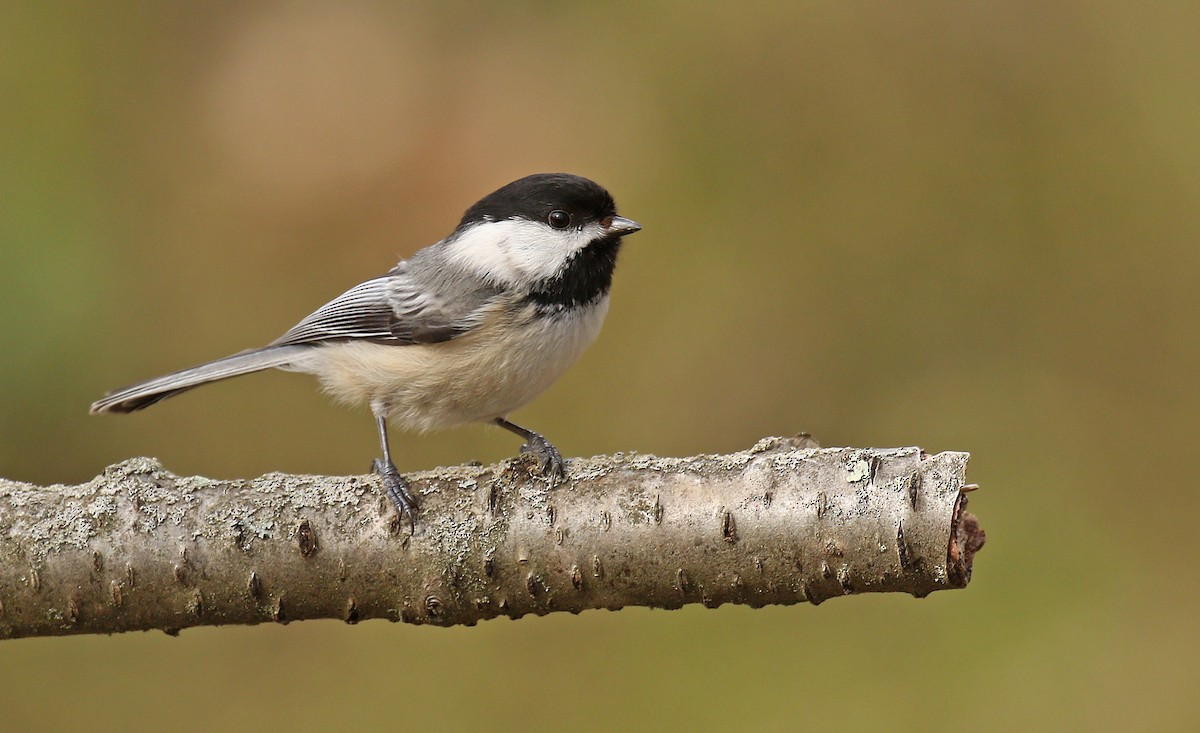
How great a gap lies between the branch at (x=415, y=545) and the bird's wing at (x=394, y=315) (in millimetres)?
598

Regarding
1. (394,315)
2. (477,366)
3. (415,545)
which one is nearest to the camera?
(415,545)

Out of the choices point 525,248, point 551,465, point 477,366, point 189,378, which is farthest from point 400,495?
point 189,378

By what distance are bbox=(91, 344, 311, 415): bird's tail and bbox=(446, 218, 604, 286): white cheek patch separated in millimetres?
494

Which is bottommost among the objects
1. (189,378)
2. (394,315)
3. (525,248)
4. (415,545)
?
(415,545)

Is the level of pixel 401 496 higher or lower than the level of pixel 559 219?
lower

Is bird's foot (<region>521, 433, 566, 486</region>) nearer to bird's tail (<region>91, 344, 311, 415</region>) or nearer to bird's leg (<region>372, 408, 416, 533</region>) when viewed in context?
bird's leg (<region>372, 408, 416, 533</region>)

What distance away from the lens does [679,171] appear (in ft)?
9.91

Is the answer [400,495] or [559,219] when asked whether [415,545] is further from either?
[559,219]

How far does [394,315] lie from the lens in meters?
2.24

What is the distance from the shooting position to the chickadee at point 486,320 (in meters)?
2.10

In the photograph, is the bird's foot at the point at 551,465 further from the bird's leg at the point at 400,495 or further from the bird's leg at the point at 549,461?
the bird's leg at the point at 400,495

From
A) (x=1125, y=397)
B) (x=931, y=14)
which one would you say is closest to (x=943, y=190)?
(x=931, y=14)

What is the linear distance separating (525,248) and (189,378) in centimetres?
75

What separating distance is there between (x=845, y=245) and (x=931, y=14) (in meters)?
0.72
